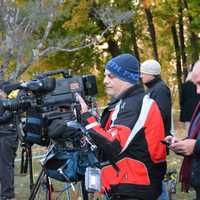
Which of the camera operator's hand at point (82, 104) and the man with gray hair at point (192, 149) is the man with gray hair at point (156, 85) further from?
the camera operator's hand at point (82, 104)

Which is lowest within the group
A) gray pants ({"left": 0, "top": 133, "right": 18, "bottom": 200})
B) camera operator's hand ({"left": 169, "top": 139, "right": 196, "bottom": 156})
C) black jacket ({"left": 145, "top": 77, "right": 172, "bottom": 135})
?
gray pants ({"left": 0, "top": 133, "right": 18, "bottom": 200})

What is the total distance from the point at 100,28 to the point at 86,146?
20719mm

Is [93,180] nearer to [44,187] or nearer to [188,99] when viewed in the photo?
[44,187]

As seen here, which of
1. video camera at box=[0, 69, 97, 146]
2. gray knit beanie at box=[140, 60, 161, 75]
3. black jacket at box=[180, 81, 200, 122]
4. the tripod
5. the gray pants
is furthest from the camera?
black jacket at box=[180, 81, 200, 122]

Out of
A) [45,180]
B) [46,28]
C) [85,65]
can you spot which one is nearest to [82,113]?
[45,180]

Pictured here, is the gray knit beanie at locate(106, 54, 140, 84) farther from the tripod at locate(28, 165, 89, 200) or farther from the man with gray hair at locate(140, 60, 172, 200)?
the man with gray hair at locate(140, 60, 172, 200)

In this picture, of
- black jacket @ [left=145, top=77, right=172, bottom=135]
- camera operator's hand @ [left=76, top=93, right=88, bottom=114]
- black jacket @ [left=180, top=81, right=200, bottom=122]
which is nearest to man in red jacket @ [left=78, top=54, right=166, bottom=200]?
camera operator's hand @ [left=76, top=93, right=88, bottom=114]

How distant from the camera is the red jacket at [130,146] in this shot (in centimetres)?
420

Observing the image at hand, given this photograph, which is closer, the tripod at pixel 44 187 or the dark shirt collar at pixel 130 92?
the dark shirt collar at pixel 130 92

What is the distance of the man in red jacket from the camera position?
4.21 meters

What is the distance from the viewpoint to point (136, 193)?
14.1 feet

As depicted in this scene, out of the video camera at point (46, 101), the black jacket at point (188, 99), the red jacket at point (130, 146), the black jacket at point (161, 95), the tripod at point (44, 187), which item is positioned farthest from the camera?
the black jacket at point (188, 99)

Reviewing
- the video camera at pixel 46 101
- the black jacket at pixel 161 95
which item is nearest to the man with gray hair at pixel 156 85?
the black jacket at pixel 161 95

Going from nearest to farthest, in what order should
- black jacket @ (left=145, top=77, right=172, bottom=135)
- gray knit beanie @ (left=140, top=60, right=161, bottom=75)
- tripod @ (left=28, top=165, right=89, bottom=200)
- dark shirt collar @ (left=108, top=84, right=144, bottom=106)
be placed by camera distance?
dark shirt collar @ (left=108, top=84, right=144, bottom=106), tripod @ (left=28, top=165, right=89, bottom=200), black jacket @ (left=145, top=77, right=172, bottom=135), gray knit beanie @ (left=140, top=60, right=161, bottom=75)
